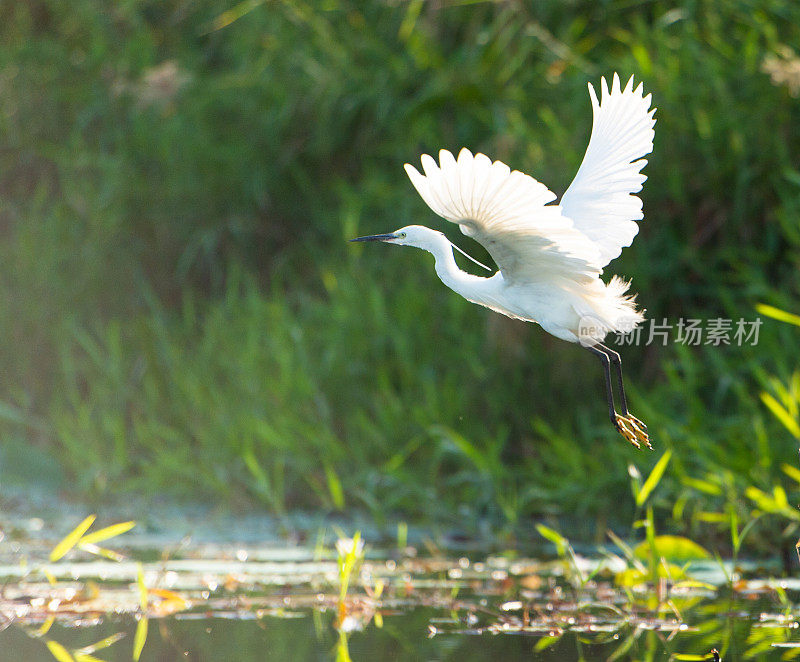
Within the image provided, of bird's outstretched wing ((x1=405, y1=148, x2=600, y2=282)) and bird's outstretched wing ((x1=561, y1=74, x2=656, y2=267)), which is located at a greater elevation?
bird's outstretched wing ((x1=561, y1=74, x2=656, y2=267))

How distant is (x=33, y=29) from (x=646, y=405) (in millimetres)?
4458

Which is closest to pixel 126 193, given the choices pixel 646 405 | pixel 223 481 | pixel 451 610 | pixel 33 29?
pixel 33 29

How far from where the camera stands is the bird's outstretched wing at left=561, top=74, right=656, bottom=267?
207cm

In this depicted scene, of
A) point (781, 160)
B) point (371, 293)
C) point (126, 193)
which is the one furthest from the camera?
point (126, 193)

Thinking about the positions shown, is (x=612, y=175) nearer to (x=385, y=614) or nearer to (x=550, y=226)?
(x=550, y=226)

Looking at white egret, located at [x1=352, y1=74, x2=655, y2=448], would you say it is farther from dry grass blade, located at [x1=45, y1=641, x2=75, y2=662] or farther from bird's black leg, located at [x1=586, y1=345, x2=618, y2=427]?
dry grass blade, located at [x1=45, y1=641, x2=75, y2=662]

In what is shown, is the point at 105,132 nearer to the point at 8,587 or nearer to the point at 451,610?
the point at 8,587

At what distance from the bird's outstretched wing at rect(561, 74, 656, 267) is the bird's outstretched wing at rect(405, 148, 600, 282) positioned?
180 millimetres

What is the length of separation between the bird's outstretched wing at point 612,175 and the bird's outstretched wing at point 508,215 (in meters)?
0.18

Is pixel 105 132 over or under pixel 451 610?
over

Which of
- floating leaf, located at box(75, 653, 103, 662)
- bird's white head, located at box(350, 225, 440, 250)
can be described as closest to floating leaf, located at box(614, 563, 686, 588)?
floating leaf, located at box(75, 653, 103, 662)

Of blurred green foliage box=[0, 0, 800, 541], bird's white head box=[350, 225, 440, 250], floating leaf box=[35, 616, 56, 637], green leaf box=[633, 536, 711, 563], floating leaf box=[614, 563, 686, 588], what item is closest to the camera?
bird's white head box=[350, 225, 440, 250]

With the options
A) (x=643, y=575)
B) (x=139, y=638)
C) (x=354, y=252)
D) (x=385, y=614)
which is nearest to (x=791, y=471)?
(x=643, y=575)

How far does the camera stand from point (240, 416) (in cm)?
490
